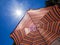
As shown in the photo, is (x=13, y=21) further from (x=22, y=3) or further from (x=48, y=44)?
(x=48, y=44)

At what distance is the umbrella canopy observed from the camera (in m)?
2.70

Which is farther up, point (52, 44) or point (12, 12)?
point (12, 12)

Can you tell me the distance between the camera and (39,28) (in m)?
2.82

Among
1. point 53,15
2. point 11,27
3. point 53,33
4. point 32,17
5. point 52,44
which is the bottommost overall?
point 52,44

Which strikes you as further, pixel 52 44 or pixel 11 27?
pixel 11 27

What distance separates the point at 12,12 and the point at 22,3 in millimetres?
371

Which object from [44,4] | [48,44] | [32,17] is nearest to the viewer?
[48,44]

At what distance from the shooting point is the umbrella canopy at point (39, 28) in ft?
8.86

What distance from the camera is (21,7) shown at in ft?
12.4

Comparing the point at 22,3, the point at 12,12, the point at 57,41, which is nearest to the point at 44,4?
the point at 22,3

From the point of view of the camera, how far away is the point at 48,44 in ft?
8.73

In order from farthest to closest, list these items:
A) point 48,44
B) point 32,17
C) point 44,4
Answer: point 44,4, point 32,17, point 48,44

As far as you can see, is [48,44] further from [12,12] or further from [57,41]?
[12,12]

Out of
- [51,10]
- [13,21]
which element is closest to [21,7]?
[13,21]
